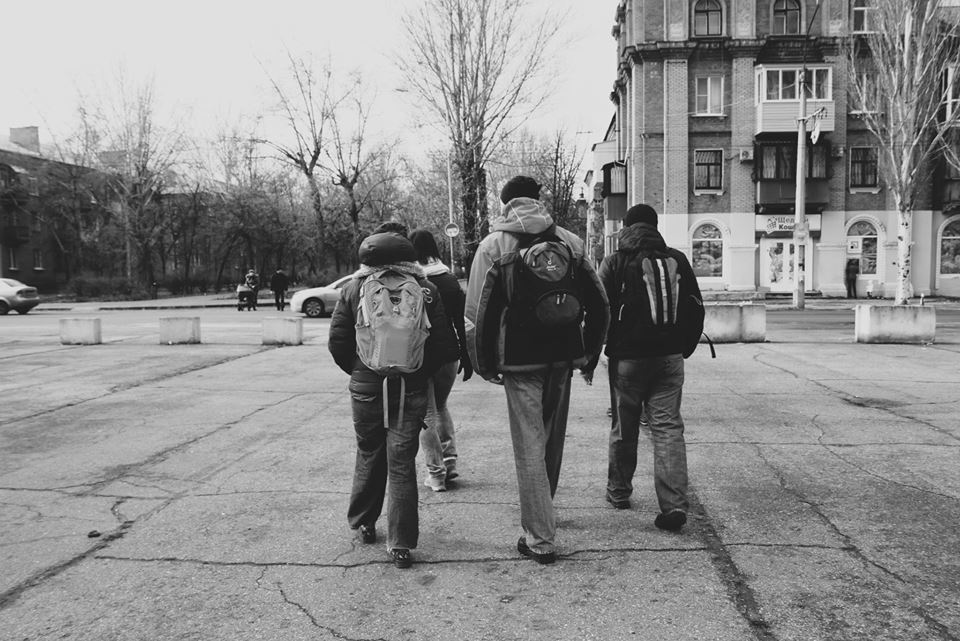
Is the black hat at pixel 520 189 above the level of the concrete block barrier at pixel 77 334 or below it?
above

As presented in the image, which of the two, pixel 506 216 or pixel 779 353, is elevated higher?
pixel 506 216

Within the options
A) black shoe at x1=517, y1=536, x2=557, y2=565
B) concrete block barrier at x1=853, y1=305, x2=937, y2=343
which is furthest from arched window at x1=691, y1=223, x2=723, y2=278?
black shoe at x1=517, y1=536, x2=557, y2=565

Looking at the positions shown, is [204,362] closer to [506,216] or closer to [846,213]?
[506,216]

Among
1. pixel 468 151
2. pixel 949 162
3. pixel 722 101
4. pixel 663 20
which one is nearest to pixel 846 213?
pixel 949 162

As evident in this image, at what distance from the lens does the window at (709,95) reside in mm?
33625

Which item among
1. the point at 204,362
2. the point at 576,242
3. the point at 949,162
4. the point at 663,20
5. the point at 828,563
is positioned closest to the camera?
the point at 828,563

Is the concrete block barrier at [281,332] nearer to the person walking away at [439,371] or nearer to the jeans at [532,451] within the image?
the person walking away at [439,371]

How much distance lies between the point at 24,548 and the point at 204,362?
8384 mm

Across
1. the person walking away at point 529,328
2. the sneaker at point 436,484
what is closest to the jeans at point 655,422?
the person walking away at point 529,328

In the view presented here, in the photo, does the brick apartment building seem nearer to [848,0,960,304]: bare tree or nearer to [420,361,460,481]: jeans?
[848,0,960,304]: bare tree

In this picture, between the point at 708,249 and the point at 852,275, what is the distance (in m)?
6.30

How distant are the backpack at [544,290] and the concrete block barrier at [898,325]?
→ 40.1 ft

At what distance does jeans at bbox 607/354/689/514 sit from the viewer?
4.40m

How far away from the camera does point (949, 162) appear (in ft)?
101
